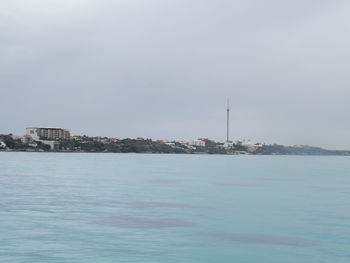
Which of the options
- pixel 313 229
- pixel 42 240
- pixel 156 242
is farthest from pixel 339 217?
pixel 42 240

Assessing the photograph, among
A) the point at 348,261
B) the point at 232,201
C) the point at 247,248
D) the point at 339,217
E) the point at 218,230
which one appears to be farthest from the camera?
the point at 232,201

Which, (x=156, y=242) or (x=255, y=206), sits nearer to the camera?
(x=156, y=242)

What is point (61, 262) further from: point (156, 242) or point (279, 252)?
point (279, 252)

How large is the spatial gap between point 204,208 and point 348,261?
1587 centimetres

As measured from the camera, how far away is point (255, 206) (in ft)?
122

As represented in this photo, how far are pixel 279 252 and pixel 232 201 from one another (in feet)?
63.1

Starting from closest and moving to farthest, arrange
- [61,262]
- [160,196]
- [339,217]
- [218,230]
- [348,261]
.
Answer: [61,262] → [348,261] → [218,230] → [339,217] → [160,196]

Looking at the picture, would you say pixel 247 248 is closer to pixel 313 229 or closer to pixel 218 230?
pixel 218 230

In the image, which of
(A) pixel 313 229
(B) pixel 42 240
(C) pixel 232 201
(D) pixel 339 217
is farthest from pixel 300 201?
(B) pixel 42 240

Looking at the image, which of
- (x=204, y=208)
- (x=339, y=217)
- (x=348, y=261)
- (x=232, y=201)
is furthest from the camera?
(x=232, y=201)

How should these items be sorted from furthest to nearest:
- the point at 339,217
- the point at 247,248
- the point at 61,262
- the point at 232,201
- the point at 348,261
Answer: the point at 232,201, the point at 339,217, the point at 247,248, the point at 348,261, the point at 61,262

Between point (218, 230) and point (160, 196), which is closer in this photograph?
point (218, 230)

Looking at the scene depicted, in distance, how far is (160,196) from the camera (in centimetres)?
4319

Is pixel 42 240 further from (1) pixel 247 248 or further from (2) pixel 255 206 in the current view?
(2) pixel 255 206
